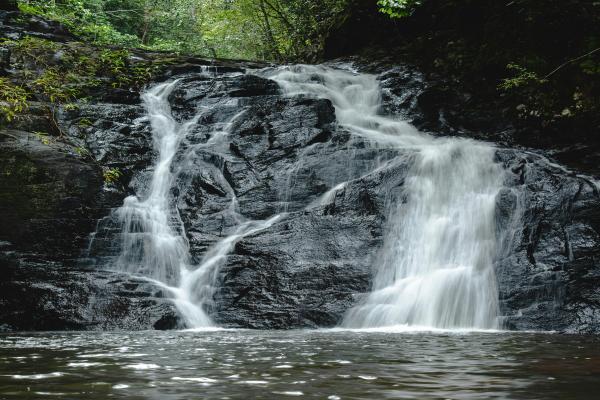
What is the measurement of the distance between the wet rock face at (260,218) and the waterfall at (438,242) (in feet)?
0.76

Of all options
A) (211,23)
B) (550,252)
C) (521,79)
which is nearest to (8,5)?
(211,23)

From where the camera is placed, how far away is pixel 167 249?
9500mm

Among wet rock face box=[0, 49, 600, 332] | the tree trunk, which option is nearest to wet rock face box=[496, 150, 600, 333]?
wet rock face box=[0, 49, 600, 332]

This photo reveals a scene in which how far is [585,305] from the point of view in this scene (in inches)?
294

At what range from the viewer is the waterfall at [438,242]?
789 cm

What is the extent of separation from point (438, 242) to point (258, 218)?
3.13 metres

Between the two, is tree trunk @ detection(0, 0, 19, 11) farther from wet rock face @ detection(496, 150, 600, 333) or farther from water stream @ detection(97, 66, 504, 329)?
wet rock face @ detection(496, 150, 600, 333)

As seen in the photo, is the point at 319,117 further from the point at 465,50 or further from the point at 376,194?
the point at 465,50

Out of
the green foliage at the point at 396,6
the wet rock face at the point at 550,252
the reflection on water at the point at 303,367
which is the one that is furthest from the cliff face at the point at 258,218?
the green foliage at the point at 396,6

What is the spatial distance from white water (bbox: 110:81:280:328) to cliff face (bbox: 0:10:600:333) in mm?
184

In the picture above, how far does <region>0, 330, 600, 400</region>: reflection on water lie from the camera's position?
3137mm

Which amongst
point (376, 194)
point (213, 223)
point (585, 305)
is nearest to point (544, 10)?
point (376, 194)

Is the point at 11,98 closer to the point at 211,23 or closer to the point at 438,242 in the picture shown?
the point at 438,242

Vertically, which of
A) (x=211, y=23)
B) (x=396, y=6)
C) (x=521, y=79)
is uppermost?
(x=211, y=23)
